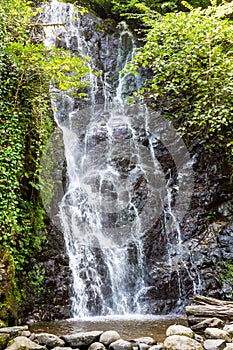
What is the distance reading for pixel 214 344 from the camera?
3.80m

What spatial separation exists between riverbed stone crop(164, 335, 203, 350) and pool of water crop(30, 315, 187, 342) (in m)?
0.60

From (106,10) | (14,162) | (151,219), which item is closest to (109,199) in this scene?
A: (151,219)

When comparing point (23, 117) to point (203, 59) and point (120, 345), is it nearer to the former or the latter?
point (120, 345)

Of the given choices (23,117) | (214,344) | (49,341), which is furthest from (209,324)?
(23,117)

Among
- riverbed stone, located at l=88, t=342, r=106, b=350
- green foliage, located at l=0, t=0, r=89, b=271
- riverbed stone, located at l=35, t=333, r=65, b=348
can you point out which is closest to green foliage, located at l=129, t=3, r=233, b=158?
green foliage, located at l=0, t=0, r=89, b=271

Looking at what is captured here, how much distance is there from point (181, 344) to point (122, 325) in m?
1.89

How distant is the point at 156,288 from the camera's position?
7066 mm

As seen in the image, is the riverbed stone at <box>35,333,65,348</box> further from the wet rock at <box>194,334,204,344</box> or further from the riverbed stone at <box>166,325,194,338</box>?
the wet rock at <box>194,334,204,344</box>

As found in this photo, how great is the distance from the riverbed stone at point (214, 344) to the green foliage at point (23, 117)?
10.6ft

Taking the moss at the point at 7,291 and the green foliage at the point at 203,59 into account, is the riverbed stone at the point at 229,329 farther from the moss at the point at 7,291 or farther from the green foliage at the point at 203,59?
the green foliage at the point at 203,59

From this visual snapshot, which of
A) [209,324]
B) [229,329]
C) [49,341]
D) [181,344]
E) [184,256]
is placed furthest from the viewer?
[184,256]

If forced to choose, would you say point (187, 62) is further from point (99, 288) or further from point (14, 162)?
point (99, 288)

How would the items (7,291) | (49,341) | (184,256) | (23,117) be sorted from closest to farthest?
(49,341)
(7,291)
(23,117)
(184,256)

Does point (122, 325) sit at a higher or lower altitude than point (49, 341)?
lower
